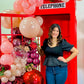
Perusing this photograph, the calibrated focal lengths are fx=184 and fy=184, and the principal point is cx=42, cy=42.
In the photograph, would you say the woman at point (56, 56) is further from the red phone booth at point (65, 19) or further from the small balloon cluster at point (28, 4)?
the small balloon cluster at point (28, 4)

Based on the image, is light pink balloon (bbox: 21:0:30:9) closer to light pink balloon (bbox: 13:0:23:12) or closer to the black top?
light pink balloon (bbox: 13:0:23:12)

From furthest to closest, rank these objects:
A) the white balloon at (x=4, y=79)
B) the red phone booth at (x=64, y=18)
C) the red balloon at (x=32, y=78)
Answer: the red phone booth at (x=64, y=18) → the red balloon at (x=32, y=78) → the white balloon at (x=4, y=79)

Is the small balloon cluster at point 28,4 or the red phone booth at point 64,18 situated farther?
the red phone booth at point 64,18

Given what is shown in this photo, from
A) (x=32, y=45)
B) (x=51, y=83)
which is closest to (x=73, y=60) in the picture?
(x=51, y=83)

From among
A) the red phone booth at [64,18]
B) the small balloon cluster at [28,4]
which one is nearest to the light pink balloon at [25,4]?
the small balloon cluster at [28,4]

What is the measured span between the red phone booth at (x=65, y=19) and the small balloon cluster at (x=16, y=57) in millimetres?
371

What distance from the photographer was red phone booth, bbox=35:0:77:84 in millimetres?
2283

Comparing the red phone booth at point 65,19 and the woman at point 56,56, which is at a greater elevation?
the red phone booth at point 65,19

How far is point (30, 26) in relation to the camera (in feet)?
6.56

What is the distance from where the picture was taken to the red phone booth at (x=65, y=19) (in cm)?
228

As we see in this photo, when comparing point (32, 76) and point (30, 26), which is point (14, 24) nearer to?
point (30, 26)

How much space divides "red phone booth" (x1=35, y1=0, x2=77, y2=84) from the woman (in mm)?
185

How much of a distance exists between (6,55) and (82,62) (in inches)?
53.5

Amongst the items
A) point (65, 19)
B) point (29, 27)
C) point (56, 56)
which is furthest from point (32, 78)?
point (65, 19)
